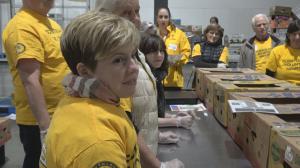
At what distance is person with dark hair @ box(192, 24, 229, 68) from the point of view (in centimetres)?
364

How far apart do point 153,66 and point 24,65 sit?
725 mm

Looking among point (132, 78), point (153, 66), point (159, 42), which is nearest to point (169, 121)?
point (153, 66)

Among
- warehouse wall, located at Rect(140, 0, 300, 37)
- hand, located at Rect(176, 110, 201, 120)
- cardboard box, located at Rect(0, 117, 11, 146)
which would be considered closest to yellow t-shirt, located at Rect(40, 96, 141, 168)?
hand, located at Rect(176, 110, 201, 120)

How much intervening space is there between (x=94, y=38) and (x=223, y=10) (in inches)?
311

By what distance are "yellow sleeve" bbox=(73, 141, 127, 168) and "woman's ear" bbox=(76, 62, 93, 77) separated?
0.57 feet

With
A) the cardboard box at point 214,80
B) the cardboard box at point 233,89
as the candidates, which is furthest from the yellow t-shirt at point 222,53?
the cardboard box at point 233,89

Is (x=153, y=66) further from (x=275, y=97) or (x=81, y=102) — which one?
(x=81, y=102)

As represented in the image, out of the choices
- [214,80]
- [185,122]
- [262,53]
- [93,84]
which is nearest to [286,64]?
[262,53]

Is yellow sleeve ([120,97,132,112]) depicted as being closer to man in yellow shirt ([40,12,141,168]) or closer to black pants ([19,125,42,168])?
man in yellow shirt ([40,12,141,168])

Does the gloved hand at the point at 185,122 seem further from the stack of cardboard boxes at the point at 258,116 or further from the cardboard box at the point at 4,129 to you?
the cardboard box at the point at 4,129

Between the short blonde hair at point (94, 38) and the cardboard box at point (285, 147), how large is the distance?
596 millimetres

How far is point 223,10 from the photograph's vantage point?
26.9ft

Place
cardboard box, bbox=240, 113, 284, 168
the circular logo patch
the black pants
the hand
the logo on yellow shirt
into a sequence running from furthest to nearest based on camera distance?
the hand → the black pants → the circular logo patch → cardboard box, bbox=240, 113, 284, 168 → the logo on yellow shirt

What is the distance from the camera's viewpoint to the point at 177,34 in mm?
3699
